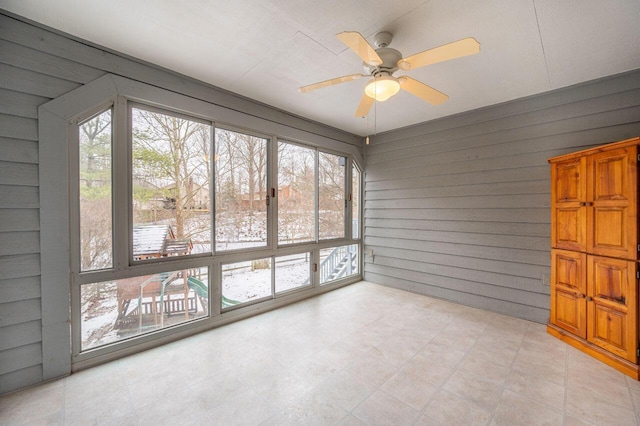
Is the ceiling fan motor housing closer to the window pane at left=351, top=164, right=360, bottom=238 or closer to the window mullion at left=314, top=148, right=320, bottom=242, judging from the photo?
the window mullion at left=314, top=148, right=320, bottom=242

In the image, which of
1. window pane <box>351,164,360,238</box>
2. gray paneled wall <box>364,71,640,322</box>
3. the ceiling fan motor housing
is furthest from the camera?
window pane <box>351,164,360,238</box>

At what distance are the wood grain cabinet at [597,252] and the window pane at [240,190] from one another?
3439mm

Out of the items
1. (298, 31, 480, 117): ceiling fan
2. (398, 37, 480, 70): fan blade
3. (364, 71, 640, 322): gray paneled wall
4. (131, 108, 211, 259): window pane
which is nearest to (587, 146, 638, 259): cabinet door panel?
(364, 71, 640, 322): gray paneled wall

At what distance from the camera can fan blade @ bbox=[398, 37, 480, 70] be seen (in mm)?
1490

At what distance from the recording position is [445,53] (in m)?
1.62

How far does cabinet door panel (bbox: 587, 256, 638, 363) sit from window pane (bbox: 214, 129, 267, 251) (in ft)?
11.6

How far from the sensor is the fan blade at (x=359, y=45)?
144cm

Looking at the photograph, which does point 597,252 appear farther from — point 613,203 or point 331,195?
point 331,195

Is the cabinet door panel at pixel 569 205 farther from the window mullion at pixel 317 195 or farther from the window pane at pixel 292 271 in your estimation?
the window pane at pixel 292 271

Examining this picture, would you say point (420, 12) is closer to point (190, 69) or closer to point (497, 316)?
point (190, 69)

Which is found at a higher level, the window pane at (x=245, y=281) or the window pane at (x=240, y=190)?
the window pane at (x=240, y=190)

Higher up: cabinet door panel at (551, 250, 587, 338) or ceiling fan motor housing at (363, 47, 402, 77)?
ceiling fan motor housing at (363, 47, 402, 77)

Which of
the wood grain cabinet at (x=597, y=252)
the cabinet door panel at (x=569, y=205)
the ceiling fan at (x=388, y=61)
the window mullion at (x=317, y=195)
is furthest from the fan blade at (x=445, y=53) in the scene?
the window mullion at (x=317, y=195)

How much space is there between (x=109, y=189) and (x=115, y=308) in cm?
112
